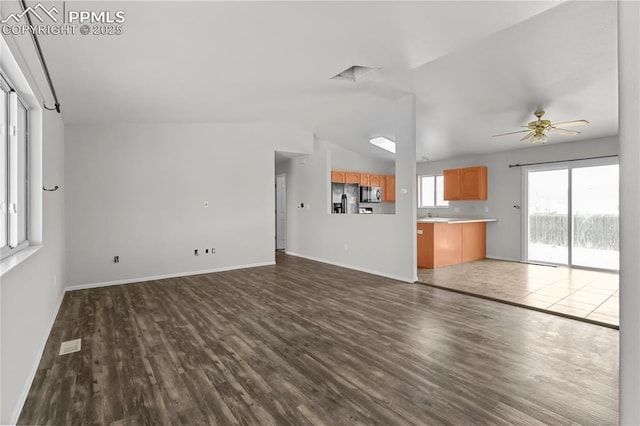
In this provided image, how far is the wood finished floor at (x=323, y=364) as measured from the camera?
1.89m

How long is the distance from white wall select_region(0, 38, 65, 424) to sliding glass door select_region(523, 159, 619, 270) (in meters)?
7.87

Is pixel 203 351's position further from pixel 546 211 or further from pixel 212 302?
pixel 546 211

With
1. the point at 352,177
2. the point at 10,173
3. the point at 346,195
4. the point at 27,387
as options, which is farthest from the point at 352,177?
the point at 27,387

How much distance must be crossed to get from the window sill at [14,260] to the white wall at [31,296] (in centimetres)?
3

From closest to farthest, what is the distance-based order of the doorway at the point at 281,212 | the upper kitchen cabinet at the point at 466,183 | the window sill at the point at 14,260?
the window sill at the point at 14,260
the upper kitchen cabinet at the point at 466,183
the doorway at the point at 281,212

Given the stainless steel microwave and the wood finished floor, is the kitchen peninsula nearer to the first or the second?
the wood finished floor

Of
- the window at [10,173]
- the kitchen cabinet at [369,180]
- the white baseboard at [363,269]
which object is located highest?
the kitchen cabinet at [369,180]

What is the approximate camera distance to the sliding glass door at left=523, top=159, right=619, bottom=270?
5727 millimetres

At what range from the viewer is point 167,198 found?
554cm

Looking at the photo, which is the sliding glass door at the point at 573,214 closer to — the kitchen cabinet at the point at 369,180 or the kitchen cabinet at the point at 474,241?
the kitchen cabinet at the point at 474,241

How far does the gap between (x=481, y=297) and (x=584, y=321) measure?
107 centimetres

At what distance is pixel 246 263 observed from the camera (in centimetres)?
637

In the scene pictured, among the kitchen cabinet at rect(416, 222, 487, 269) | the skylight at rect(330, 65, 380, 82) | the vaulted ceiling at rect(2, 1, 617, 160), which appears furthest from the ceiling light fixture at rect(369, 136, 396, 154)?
the skylight at rect(330, 65, 380, 82)

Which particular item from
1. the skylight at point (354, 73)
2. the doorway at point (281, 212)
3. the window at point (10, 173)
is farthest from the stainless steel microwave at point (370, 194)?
the window at point (10, 173)
